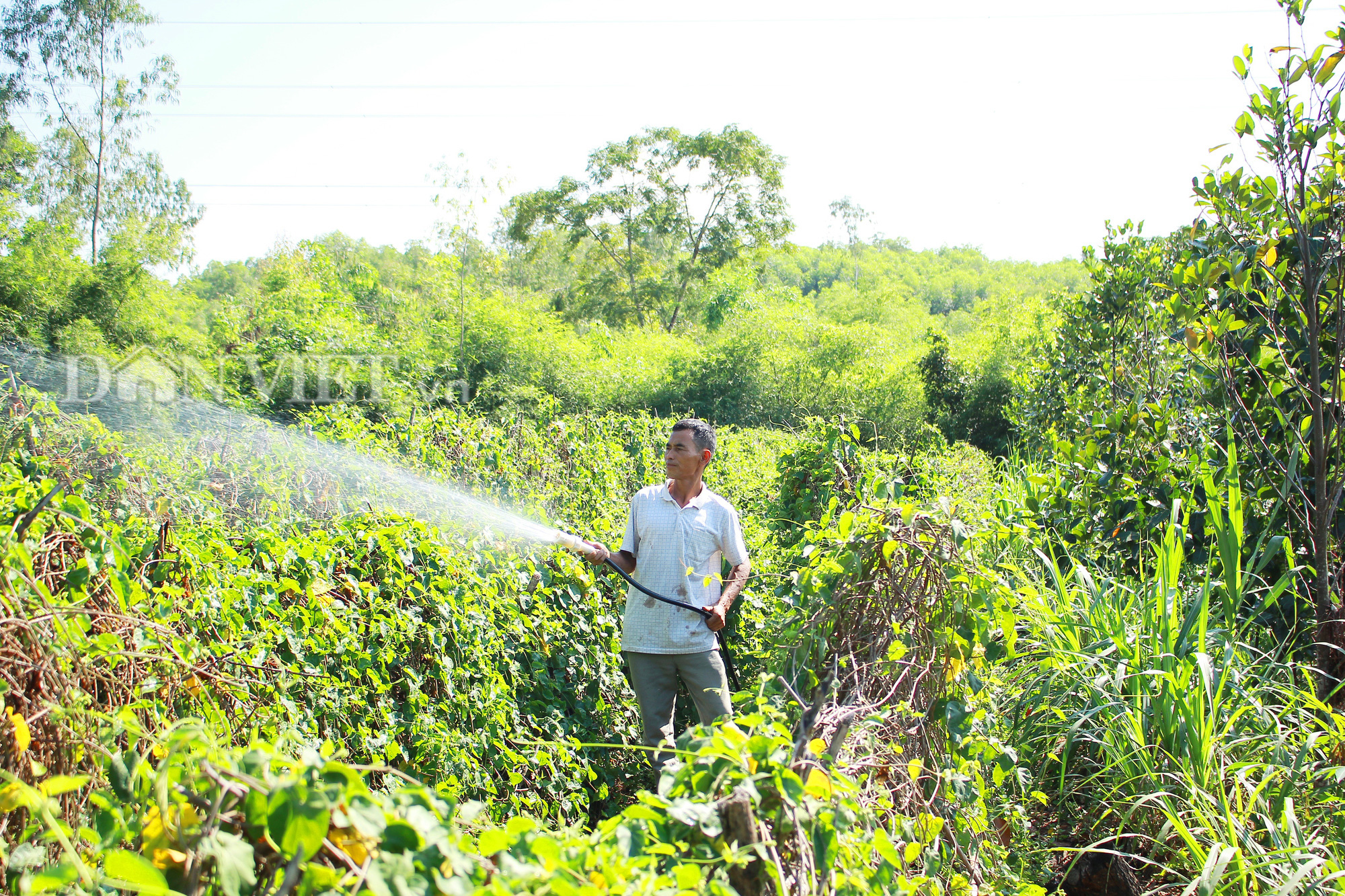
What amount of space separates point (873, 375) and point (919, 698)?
17.9 m

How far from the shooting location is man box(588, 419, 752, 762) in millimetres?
3592

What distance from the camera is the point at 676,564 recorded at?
3615 mm

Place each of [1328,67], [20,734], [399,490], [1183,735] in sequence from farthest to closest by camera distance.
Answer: [399,490] < [1328,67] < [1183,735] < [20,734]

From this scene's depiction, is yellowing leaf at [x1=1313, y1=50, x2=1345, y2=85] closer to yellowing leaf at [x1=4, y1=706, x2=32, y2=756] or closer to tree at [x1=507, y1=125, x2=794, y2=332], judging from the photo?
yellowing leaf at [x1=4, y1=706, x2=32, y2=756]

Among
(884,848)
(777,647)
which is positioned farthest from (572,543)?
(884,848)

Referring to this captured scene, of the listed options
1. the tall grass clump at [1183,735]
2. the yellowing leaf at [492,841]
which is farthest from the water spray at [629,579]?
the yellowing leaf at [492,841]

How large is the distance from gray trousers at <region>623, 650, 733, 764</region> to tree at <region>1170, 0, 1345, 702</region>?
2.25 m

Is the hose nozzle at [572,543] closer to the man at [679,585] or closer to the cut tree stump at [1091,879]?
the man at [679,585]

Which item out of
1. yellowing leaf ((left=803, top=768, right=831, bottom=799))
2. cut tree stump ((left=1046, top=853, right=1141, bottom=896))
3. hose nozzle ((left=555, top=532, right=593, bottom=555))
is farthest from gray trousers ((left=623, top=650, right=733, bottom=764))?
yellowing leaf ((left=803, top=768, right=831, bottom=799))

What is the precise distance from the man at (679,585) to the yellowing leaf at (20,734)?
2.36 meters

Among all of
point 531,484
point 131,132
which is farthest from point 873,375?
point 131,132

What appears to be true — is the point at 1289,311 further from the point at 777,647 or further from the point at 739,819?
the point at 739,819

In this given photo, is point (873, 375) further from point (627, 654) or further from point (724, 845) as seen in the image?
point (724, 845)

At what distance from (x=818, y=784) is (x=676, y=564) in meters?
2.13
